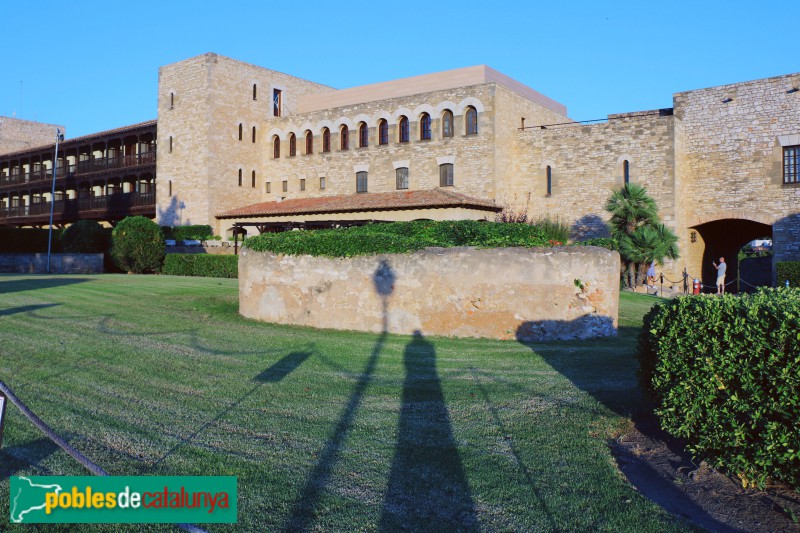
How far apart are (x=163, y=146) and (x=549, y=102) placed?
2676cm

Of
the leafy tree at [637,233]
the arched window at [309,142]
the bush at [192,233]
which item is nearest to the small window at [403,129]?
the arched window at [309,142]

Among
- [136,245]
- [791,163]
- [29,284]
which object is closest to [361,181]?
[136,245]

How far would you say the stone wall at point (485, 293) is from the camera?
11.5 meters

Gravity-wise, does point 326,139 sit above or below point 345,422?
above

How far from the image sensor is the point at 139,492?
399 cm

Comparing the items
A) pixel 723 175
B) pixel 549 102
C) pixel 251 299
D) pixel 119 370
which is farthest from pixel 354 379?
pixel 549 102

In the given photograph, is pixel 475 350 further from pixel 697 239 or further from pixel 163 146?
pixel 163 146

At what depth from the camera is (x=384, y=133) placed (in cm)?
3844

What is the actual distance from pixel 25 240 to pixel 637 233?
32520 mm

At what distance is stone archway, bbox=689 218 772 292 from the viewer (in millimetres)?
31688

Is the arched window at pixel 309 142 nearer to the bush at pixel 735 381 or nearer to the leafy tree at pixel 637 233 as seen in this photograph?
the leafy tree at pixel 637 233

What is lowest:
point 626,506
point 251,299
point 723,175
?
point 626,506

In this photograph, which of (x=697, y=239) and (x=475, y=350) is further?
(x=697, y=239)

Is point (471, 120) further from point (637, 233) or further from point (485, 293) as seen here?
point (485, 293)
